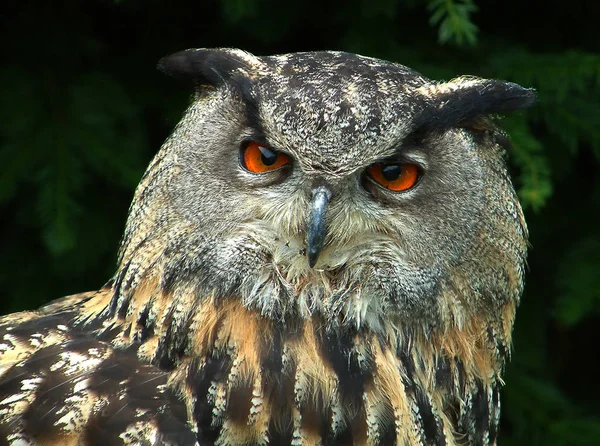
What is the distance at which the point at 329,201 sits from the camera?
1.37 meters

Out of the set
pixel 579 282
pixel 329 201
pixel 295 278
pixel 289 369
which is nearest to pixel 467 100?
pixel 329 201

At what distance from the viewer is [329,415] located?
133cm

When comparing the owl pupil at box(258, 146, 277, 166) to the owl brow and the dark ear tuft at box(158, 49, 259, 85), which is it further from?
the dark ear tuft at box(158, 49, 259, 85)

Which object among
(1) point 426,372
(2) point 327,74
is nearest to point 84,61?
(2) point 327,74

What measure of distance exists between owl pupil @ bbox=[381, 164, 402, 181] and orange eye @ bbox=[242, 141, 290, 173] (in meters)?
0.18

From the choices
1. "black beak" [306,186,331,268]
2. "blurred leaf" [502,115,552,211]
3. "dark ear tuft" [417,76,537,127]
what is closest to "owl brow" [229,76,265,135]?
"black beak" [306,186,331,268]

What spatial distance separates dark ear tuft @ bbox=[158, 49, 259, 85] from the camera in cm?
145

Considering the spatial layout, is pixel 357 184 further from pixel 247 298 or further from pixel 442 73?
pixel 442 73

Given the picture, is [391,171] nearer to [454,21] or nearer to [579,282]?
[454,21]

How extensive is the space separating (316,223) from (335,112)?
0.19 m

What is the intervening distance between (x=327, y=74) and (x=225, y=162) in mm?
245

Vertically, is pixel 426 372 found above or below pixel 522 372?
above

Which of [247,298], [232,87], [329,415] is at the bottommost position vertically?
[329,415]

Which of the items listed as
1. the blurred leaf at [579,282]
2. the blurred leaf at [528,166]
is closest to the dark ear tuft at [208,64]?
the blurred leaf at [528,166]
